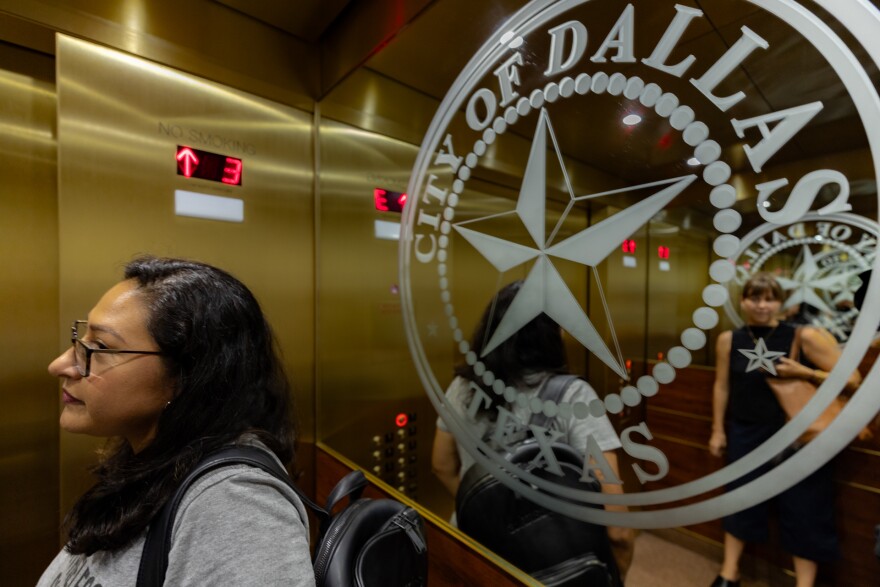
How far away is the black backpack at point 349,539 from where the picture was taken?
0.73 m

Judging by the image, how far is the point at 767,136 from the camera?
650 mm

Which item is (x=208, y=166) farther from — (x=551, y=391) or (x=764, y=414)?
(x=764, y=414)

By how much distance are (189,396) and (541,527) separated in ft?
2.69

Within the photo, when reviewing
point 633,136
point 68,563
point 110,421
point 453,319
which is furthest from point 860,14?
point 68,563

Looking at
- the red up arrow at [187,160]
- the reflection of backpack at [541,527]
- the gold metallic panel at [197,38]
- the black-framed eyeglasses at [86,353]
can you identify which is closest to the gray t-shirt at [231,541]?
the black-framed eyeglasses at [86,353]

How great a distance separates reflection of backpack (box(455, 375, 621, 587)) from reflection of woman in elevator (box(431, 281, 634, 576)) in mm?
25

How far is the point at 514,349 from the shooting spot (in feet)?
3.42

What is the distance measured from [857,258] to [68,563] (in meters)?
1.48

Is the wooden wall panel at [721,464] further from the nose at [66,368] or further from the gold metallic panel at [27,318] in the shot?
the gold metallic panel at [27,318]

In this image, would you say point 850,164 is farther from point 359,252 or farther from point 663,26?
point 359,252

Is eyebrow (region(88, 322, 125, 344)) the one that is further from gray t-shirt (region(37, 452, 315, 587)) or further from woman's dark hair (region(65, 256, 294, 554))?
gray t-shirt (region(37, 452, 315, 587))

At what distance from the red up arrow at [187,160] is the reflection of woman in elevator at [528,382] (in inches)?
53.3

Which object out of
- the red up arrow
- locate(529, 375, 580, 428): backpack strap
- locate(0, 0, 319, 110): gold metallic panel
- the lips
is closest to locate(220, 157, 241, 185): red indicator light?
the red up arrow

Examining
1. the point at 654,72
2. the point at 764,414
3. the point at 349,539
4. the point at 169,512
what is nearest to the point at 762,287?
the point at 764,414
